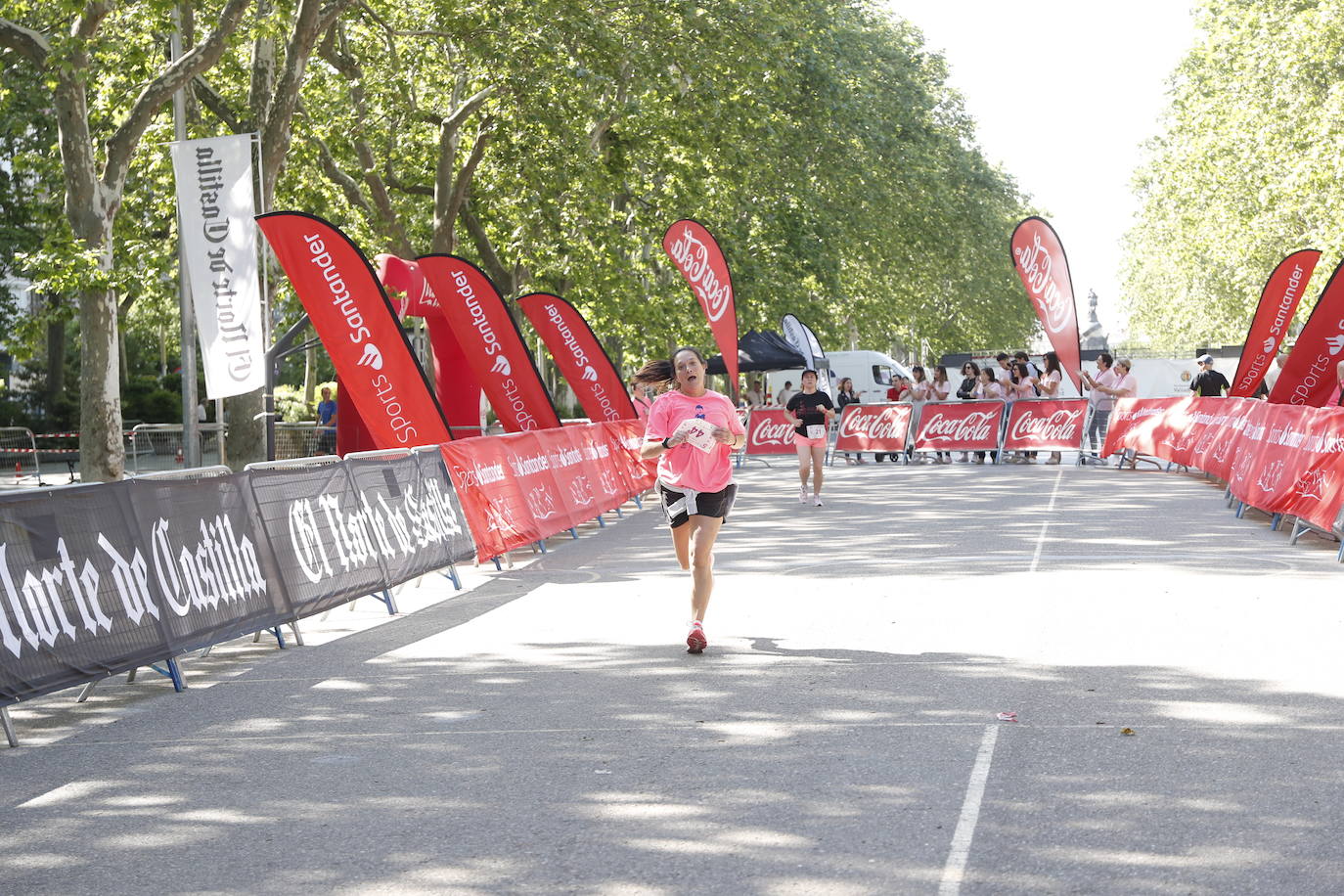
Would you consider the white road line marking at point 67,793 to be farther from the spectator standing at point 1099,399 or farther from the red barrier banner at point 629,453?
the spectator standing at point 1099,399

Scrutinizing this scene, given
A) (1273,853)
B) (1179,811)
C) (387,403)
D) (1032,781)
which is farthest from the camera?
(387,403)

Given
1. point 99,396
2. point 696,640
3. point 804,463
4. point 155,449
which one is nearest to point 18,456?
point 155,449

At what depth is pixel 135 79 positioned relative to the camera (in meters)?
24.0

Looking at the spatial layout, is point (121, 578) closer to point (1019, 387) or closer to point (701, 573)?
point (701, 573)

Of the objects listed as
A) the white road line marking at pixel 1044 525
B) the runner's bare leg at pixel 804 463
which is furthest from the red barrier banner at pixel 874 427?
the runner's bare leg at pixel 804 463

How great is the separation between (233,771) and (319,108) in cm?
2666

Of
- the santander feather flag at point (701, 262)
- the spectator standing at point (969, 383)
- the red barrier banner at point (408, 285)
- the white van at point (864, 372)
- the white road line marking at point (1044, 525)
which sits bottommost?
the white road line marking at point (1044, 525)

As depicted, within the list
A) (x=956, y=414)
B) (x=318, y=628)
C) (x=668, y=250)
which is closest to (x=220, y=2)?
(x=668, y=250)

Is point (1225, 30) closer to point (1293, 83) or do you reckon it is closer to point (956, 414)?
Result: point (1293, 83)

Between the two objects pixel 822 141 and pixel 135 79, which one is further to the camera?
pixel 822 141

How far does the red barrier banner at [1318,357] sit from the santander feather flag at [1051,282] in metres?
7.55

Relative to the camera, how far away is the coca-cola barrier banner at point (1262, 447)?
14.3 metres

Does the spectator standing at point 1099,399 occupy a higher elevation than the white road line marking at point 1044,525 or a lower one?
higher

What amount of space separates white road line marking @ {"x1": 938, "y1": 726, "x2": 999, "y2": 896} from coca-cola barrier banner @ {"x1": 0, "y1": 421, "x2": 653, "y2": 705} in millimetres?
4513
